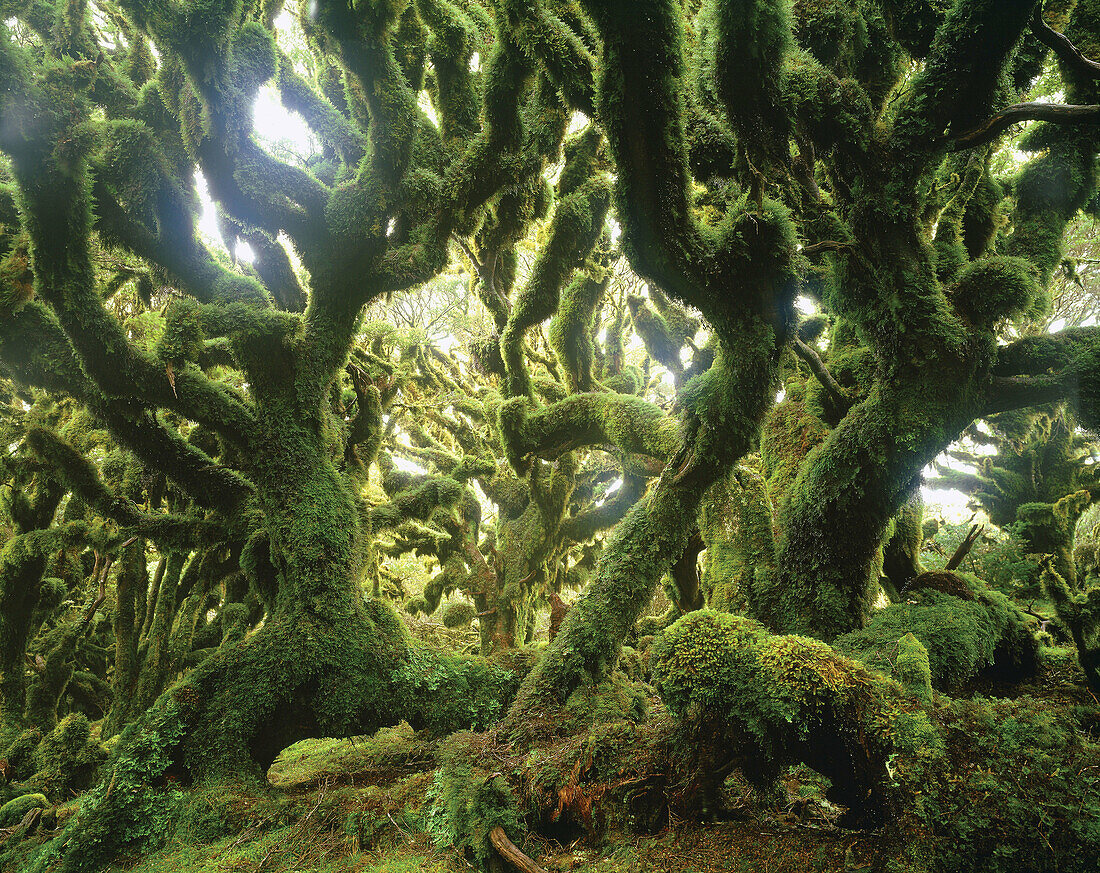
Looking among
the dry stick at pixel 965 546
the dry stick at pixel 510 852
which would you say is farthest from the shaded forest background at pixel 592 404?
the dry stick at pixel 965 546

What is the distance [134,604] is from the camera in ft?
33.5

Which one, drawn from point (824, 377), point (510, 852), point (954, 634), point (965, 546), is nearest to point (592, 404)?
point (824, 377)

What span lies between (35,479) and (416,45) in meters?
11.3

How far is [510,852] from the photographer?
10.3 ft

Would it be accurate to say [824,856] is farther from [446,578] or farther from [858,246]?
[446,578]

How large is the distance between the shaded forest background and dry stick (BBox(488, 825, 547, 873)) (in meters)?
0.02

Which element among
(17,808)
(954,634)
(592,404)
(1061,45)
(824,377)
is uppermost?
(1061,45)

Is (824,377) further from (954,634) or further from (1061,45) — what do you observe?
(1061,45)

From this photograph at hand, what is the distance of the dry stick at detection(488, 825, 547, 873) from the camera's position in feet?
9.84

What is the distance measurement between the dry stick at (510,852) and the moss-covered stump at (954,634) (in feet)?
10.1

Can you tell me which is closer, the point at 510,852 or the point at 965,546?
the point at 510,852

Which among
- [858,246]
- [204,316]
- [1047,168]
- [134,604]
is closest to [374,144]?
[204,316]

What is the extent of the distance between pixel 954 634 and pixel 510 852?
5.37 metres

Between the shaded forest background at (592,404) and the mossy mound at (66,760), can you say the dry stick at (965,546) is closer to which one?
the shaded forest background at (592,404)
